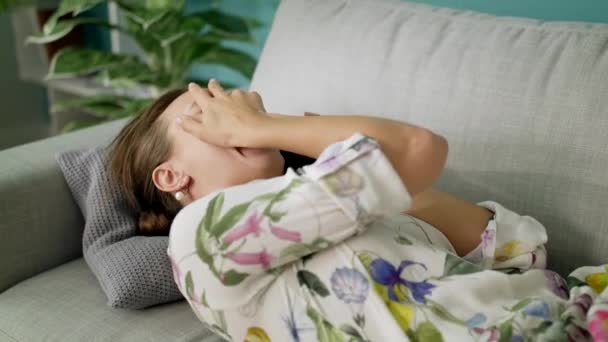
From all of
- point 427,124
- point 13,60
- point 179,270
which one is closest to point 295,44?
point 427,124

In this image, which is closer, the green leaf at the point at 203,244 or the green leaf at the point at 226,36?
the green leaf at the point at 203,244

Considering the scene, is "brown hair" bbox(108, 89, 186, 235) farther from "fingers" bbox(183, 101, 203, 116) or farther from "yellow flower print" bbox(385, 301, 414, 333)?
"yellow flower print" bbox(385, 301, 414, 333)

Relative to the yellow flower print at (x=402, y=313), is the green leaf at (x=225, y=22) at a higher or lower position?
higher

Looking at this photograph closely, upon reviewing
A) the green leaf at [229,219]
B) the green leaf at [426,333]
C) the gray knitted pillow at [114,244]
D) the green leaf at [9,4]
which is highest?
the green leaf at [229,219]

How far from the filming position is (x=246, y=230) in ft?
2.98

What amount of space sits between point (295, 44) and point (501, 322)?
31.2 inches

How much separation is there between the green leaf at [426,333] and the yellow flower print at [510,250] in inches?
8.9

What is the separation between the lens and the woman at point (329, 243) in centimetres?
91

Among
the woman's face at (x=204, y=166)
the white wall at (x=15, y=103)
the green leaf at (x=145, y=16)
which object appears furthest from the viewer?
the white wall at (x=15, y=103)

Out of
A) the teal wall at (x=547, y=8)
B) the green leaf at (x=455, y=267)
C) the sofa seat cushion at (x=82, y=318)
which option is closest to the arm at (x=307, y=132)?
the green leaf at (x=455, y=267)

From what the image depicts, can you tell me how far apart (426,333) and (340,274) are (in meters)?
0.13

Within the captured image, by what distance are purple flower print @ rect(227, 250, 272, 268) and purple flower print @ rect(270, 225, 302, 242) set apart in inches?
1.1

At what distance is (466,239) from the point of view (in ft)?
3.80

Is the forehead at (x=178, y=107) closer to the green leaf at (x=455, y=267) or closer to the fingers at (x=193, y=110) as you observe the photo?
the fingers at (x=193, y=110)
